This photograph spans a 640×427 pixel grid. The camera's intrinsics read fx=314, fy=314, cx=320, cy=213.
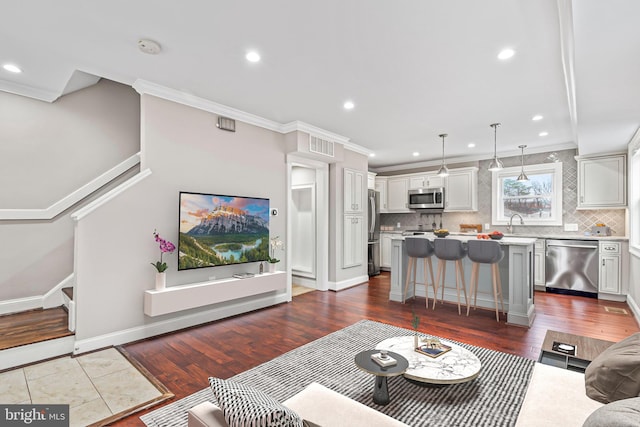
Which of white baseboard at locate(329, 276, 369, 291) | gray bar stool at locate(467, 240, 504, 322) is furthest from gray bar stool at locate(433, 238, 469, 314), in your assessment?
white baseboard at locate(329, 276, 369, 291)

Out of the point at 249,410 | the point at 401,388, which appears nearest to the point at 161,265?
the point at 401,388

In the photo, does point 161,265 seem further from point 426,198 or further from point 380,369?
point 426,198

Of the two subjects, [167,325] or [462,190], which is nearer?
[167,325]

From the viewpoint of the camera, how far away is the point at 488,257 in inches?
158

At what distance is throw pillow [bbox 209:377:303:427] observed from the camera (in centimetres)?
98

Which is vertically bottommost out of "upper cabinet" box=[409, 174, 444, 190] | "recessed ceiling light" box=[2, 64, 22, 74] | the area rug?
the area rug

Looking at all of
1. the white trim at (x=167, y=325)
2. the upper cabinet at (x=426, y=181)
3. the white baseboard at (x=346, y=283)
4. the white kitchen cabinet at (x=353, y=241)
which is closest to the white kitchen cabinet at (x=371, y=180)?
the upper cabinet at (x=426, y=181)

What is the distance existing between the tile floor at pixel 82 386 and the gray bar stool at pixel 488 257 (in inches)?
148

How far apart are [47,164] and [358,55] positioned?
3823mm

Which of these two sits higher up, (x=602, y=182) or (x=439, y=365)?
(x=602, y=182)

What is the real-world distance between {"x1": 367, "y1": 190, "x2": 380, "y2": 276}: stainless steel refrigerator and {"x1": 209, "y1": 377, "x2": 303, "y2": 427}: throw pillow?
5.83 meters

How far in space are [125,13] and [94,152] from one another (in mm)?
2476

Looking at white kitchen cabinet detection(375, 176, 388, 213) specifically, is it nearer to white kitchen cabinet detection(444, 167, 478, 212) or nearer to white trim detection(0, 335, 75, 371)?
white kitchen cabinet detection(444, 167, 478, 212)

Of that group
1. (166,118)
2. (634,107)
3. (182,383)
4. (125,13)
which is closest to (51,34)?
(125,13)
